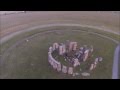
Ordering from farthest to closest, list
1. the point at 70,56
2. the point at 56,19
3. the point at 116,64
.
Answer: the point at 56,19, the point at 70,56, the point at 116,64

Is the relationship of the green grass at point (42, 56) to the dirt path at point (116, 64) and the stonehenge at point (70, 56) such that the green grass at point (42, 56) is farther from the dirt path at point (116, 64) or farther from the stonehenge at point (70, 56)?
the stonehenge at point (70, 56)

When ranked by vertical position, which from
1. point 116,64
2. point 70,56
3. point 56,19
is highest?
point 56,19

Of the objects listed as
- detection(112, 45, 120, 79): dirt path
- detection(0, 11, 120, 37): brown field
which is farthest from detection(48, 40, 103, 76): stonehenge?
detection(0, 11, 120, 37): brown field

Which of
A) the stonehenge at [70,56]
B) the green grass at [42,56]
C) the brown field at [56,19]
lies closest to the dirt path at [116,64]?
the green grass at [42,56]

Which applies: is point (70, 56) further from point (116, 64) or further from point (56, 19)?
point (56, 19)

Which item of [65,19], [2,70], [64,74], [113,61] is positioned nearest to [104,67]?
[113,61]

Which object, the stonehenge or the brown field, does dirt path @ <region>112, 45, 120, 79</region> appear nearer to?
the stonehenge

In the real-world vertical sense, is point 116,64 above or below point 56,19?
below

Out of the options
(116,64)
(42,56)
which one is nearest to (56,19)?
(42,56)

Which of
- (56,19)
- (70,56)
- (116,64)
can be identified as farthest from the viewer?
(56,19)
